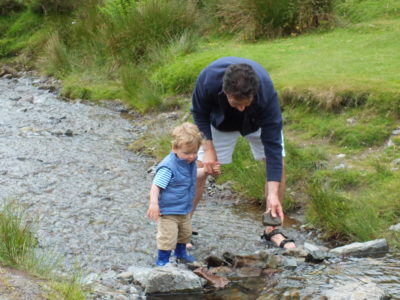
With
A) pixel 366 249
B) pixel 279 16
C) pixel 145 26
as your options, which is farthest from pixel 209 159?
pixel 145 26

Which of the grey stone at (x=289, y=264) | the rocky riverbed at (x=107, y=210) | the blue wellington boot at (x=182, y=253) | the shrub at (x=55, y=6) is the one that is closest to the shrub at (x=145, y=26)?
the rocky riverbed at (x=107, y=210)

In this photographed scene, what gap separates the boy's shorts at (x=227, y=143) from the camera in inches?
211

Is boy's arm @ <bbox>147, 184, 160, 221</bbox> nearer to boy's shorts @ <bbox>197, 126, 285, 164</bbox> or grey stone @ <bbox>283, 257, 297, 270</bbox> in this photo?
boy's shorts @ <bbox>197, 126, 285, 164</bbox>

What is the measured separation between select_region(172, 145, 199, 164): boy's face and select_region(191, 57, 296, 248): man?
41cm

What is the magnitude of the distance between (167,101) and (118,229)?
471 cm

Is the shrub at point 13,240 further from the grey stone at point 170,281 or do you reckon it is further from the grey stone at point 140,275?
the grey stone at point 170,281

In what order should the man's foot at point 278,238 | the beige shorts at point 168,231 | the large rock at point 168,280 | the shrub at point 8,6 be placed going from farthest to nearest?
the shrub at point 8,6 → the man's foot at point 278,238 → the beige shorts at point 168,231 → the large rock at point 168,280

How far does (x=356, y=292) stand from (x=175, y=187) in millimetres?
1495

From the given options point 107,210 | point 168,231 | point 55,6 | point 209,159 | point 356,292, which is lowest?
point 107,210

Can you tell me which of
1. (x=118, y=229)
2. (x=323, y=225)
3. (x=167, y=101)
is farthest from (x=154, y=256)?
(x=167, y=101)

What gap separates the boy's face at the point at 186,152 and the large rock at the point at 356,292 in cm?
135

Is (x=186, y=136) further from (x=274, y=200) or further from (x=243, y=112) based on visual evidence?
(x=274, y=200)

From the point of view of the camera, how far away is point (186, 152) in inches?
187

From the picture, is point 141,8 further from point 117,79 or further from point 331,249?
point 331,249
